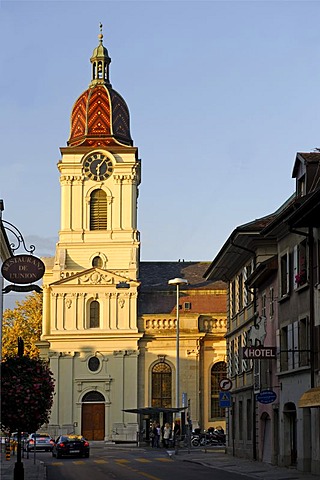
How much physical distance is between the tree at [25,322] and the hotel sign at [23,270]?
73285mm

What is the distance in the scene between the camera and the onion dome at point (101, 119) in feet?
302

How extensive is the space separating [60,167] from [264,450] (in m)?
51.3

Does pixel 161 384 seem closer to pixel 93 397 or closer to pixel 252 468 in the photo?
pixel 93 397

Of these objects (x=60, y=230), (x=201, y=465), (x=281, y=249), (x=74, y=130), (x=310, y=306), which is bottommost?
(x=201, y=465)

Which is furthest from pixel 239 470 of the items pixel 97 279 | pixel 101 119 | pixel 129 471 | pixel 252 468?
pixel 101 119

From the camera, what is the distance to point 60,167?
92250mm

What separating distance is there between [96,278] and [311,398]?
2325 inches

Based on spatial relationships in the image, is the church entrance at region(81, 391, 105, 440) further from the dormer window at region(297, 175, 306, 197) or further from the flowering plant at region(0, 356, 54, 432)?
the flowering plant at region(0, 356, 54, 432)

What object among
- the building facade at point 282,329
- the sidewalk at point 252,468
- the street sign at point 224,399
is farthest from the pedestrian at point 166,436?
the street sign at point 224,399

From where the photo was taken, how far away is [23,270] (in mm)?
24531

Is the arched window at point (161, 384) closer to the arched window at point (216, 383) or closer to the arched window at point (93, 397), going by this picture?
the arched window at point (216, 383)

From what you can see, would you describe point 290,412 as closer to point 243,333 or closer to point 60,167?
point 243,333

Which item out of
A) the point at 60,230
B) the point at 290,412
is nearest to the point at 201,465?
the point at 290,412

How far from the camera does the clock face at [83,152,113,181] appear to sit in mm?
91875
